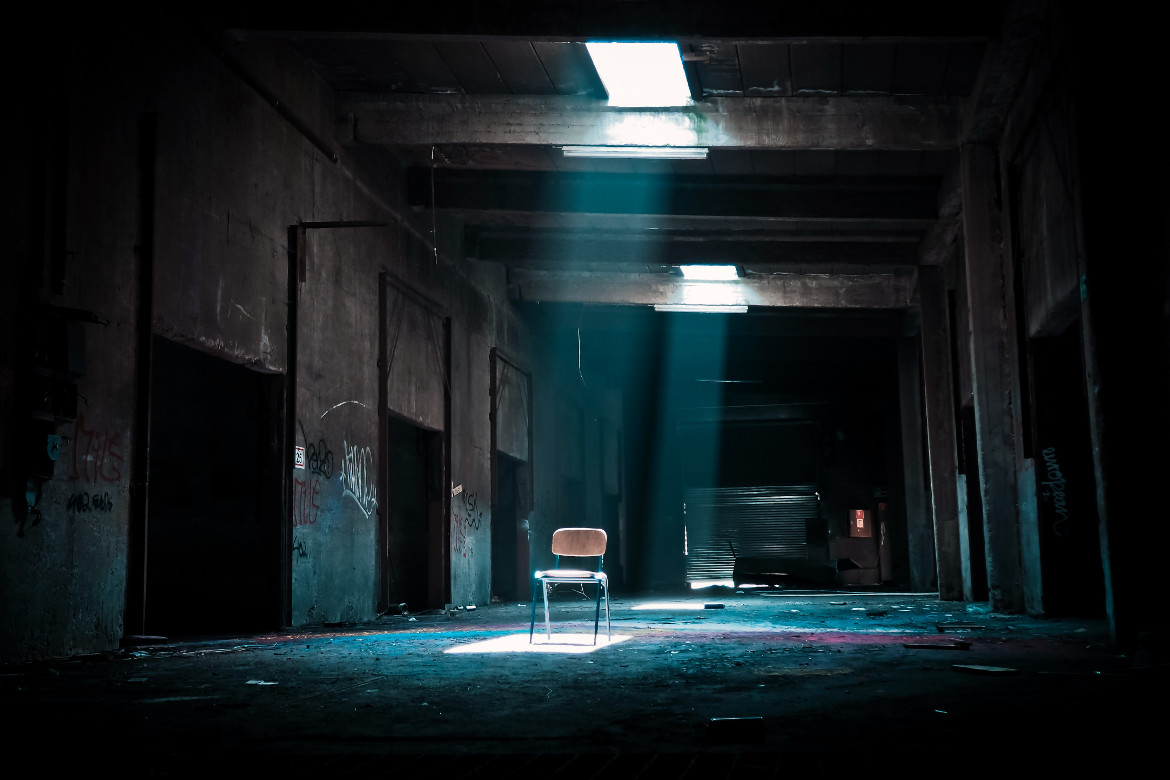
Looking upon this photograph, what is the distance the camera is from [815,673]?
4562mm

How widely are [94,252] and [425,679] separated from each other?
3495 mm

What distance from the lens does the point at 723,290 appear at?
1568 centimetres

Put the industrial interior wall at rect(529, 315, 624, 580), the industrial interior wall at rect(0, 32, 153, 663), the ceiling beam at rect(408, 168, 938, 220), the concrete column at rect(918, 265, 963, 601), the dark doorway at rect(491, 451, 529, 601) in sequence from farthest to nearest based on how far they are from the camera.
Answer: the industrial interior wall at rect(529, 315, 624, 580) → the dark doorway at rect(491, 451, 529, 601) → the concrete column at rect(918, 265, 963, 601) → the ceiling beam at rect(408, 168, 938, 220) → the industrial interior wall at rect(0, 32, 153, 663)

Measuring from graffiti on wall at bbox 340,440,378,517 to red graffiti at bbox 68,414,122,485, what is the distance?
3.24 m

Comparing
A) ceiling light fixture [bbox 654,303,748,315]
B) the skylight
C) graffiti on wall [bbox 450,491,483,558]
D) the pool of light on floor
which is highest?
the skylight

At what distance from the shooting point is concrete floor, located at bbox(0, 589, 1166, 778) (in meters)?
2.66

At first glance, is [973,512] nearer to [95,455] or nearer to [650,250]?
[650,250]

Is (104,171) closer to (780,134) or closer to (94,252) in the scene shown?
(94,252)

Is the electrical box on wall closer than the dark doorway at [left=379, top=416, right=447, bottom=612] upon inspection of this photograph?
No

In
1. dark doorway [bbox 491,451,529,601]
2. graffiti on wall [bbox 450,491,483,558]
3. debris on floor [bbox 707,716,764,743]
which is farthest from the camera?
dark doorway [bbox 491,451,529,601]

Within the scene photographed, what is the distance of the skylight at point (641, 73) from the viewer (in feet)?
28.7

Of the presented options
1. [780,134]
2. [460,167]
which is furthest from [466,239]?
[780,134]

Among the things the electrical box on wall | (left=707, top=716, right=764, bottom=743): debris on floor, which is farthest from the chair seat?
the electrical box on wall

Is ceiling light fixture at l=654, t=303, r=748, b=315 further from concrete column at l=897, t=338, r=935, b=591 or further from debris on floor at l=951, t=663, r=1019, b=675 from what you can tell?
debris on floor at l=951, t=663, r=1019, b=675
